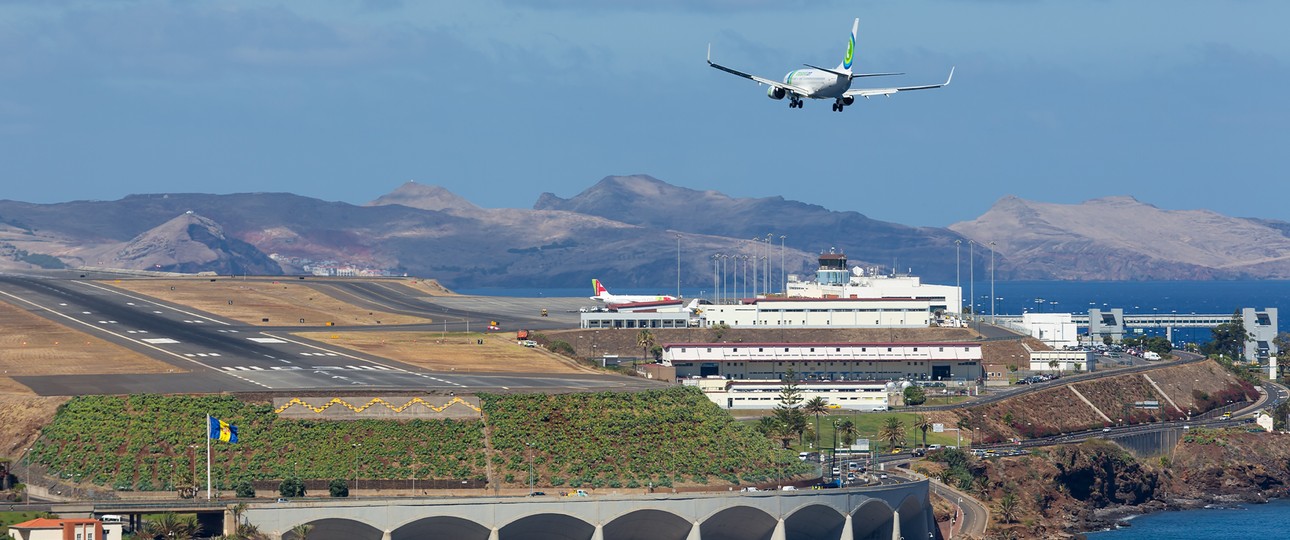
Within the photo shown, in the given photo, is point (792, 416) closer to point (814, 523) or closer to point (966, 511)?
point (966, 511)

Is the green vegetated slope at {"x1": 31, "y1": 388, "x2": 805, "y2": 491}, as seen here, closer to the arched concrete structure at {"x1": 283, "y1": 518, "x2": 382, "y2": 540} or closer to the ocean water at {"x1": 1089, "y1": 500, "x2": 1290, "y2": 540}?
the arched concrete structure at {"x1": 283, "y1": 518, "x2": 382, "y2": 540}

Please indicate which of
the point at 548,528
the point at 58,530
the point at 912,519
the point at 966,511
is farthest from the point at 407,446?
the point at 966,511

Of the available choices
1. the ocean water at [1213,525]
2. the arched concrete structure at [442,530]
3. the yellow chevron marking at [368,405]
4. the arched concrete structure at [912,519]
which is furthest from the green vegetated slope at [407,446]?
the ocean water at [1213,525]

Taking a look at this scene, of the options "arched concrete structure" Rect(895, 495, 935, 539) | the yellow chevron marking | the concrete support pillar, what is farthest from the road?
the yellow chevron marking

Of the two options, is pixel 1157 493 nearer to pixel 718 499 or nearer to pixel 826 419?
pixel 826 419

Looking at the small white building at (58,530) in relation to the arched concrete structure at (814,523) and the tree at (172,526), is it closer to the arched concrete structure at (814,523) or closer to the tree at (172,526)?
the tree at (172,526)

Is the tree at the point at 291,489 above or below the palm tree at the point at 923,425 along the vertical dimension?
below

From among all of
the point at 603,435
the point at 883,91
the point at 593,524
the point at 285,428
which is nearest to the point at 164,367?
the point at 285,428
